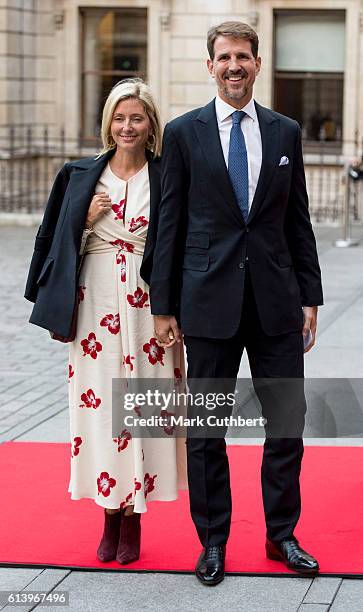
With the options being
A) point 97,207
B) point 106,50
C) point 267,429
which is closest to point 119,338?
point 97,207

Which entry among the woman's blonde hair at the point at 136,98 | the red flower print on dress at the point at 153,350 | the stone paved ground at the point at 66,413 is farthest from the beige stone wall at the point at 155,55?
the red flower print on dress at the point at 153,350

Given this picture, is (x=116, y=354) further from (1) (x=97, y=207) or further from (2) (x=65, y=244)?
(1) (x=97, y=207)

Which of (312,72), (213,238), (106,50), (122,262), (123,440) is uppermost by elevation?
(106,50)

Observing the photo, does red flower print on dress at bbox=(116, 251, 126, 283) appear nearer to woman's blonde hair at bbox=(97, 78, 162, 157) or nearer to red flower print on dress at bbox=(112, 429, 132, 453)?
woman's blonde hair at bbox=(97, 78, 162, 157)

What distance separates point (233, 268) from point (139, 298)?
1.39 feet

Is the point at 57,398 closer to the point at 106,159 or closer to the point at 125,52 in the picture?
the point at 106,159

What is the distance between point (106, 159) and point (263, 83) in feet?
48.0

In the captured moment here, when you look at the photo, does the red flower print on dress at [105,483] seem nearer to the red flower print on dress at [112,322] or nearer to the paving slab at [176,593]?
the paving slab at [176,593]

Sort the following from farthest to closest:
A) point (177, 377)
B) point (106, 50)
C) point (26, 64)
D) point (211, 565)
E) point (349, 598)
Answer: point (106, 50), point (26, 64), point (177, 377), point (211, 565), point (349, 598)

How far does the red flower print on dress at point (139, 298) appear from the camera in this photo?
4.79 metres

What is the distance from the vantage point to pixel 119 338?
4801 millimetres

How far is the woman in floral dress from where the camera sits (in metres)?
4.78

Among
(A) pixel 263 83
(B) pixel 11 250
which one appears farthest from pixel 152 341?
(A) pixel 263 83

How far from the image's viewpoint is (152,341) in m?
4.80
